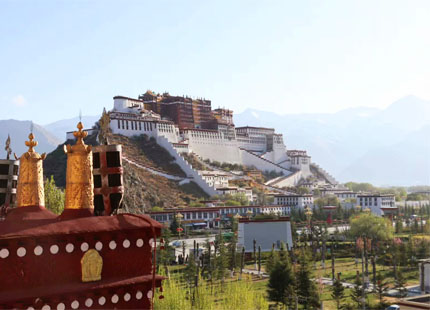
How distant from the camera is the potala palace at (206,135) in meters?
79.6

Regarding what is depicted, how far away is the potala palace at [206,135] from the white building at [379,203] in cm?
1589

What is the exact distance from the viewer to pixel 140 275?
634 centimetres

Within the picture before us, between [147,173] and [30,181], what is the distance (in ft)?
219

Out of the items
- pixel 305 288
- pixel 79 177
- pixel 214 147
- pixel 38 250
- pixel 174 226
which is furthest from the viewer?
pixel 214 147

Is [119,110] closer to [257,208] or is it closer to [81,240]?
[257,208]

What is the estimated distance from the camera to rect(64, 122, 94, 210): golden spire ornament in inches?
253

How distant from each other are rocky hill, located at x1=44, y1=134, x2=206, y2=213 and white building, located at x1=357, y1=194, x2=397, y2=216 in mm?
22341

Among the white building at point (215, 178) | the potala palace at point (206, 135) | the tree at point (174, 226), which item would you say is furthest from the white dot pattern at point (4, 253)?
the white building at point (215, 178)

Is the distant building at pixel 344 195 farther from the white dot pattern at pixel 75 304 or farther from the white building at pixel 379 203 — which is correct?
the white dot pattern at pixel 75 304

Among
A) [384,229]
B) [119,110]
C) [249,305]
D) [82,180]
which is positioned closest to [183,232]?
[384,229]

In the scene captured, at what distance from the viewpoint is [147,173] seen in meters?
72.9

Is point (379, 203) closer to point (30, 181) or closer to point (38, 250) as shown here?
point (30, 181)

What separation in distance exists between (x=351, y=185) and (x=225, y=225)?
7046 cm

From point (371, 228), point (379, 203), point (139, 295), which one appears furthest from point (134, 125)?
point (139, 295)
